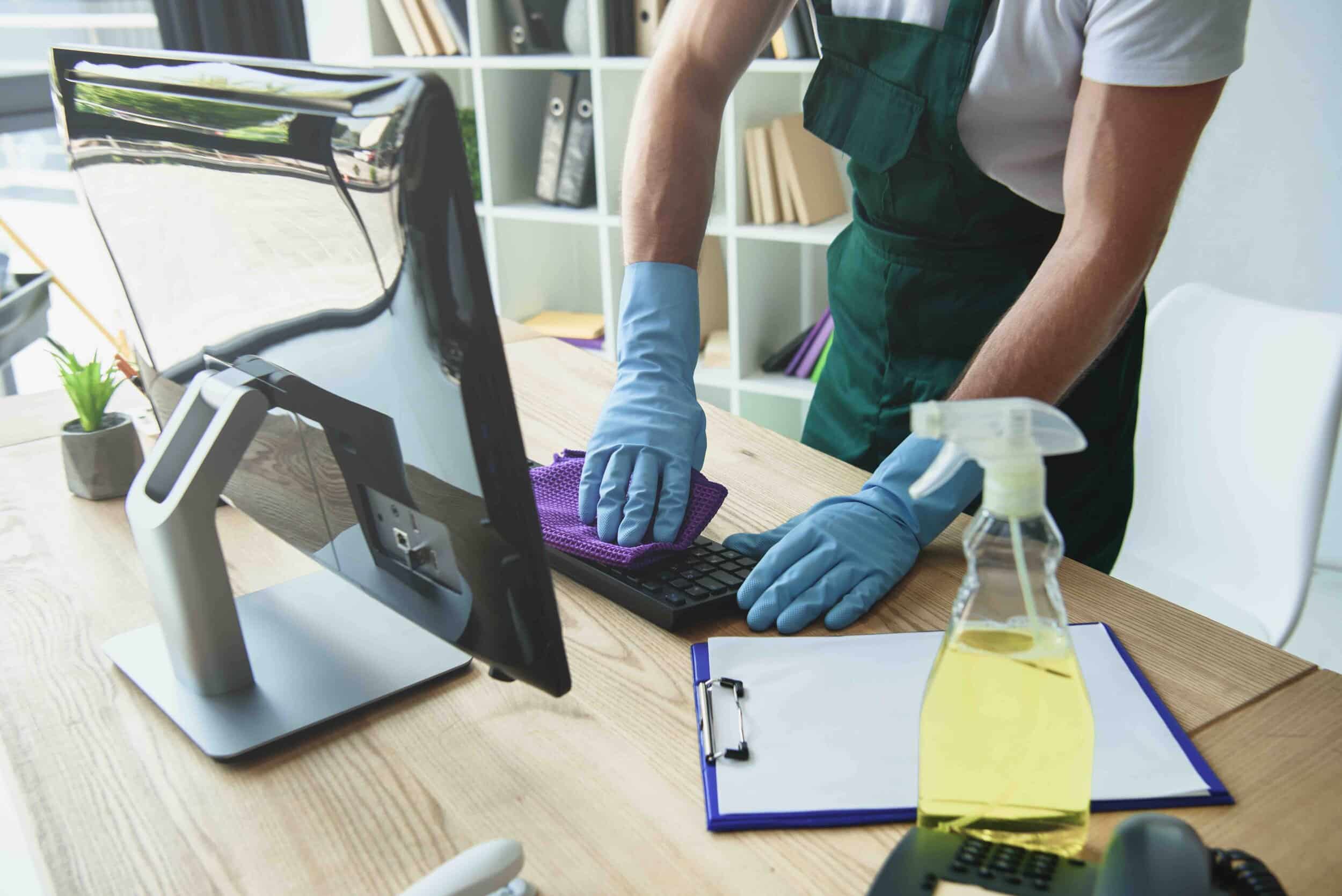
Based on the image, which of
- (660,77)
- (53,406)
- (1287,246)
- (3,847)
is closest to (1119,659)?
(660,77)

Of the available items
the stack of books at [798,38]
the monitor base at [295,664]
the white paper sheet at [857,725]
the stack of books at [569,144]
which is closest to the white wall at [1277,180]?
the stack of books at [798,38]

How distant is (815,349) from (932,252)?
57.7 inches

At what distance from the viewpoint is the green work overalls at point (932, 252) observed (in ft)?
4.30

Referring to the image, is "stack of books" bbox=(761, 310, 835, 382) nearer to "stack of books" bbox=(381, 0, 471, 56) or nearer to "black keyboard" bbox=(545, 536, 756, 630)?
"stack of books" bbox=(381, 0, 471, 56)

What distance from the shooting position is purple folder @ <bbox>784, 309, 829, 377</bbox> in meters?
2.84

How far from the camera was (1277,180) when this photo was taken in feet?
7.86

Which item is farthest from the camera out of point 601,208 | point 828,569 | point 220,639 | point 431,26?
point 431,26

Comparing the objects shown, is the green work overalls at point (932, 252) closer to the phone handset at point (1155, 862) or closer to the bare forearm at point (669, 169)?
the bare forearm at point (669, 169)

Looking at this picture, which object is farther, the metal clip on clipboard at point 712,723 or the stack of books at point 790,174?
the stack of books at point 790,174

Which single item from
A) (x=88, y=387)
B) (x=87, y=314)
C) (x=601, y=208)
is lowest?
(x=601, y=208)

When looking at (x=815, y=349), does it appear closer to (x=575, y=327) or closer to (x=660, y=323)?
(x=575, y=327)

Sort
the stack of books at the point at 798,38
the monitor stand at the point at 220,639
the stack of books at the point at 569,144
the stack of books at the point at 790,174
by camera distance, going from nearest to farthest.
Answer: the monitor stand at the point at 220,639
the stack of books at the point at 798,38
the stack of books at the point at 790,174
the stack of books at the point at 569,144

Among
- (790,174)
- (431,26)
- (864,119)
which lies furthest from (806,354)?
(864,119)

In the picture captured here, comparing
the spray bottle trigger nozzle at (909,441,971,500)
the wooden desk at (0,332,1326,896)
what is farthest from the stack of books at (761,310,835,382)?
the spray bottle trigger nozzle at (909,441,971,500)
